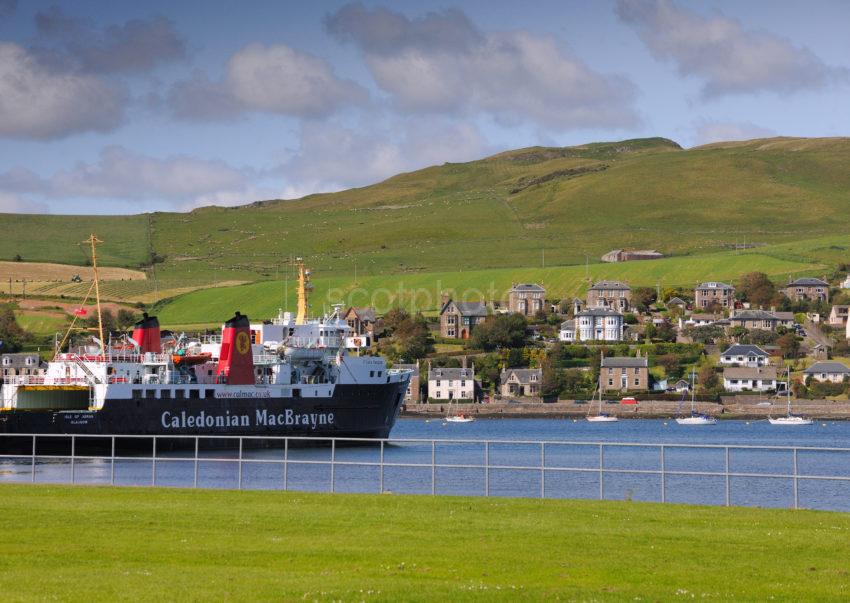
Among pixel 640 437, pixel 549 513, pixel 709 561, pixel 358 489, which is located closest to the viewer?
pixel 709 561

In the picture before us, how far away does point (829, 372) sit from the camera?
125 metres

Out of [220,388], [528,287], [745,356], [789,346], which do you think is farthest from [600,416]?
[220,388]

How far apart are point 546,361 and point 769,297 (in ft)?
111

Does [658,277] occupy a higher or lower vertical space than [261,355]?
higher

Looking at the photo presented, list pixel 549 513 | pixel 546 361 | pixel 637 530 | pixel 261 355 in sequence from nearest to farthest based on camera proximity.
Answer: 1. pixel 637 530
2. pixel 549 513
3. pixel 261 355
4. pixel 546 361

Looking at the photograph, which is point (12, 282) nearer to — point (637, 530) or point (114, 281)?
point (114, 281)

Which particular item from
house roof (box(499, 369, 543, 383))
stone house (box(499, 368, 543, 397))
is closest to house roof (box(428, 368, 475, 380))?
stone house (box(499, 368, 543, 397))

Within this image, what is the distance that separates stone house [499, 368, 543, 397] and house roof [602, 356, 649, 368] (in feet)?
20.7

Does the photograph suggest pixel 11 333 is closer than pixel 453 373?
No

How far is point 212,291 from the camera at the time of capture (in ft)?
559

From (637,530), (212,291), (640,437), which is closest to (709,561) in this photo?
(637,530)

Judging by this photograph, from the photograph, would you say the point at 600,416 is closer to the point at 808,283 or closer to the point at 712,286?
the point at 712,286

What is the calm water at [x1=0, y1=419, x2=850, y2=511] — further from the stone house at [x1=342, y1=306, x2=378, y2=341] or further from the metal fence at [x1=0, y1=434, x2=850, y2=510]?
the stone house at [x1=342, y1=306, x2=378, y2=341]

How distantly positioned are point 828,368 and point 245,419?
7264cm
